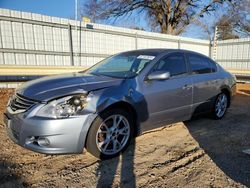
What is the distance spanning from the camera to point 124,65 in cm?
432

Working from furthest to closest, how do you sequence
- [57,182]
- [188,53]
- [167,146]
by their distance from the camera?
[188,53] → [167,146] → [57,182]

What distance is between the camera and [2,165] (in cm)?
312

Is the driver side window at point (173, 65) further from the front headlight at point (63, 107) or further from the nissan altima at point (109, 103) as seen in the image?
the front headlight at point (63, 107)

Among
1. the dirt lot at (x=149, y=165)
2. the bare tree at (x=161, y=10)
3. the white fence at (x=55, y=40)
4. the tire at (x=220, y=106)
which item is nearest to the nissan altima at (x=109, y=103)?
the dirt lot at (x=149, y=165)

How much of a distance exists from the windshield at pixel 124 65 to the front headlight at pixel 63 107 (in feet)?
3.35

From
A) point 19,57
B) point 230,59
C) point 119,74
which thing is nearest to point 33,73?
point 19,57

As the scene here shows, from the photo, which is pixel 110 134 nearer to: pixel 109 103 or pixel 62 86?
pixel 109 103

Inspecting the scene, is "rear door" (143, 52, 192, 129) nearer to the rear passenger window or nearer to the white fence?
the rear passenger window

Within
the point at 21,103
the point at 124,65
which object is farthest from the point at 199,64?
the point at 21,103

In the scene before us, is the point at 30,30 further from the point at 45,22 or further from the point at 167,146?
the point at 167,146

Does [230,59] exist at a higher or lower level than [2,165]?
higher

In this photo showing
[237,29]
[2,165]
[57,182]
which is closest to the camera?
[57,182]

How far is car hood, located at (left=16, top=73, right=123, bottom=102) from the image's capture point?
3071 millimetres

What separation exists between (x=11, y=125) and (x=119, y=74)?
5.93 feet
